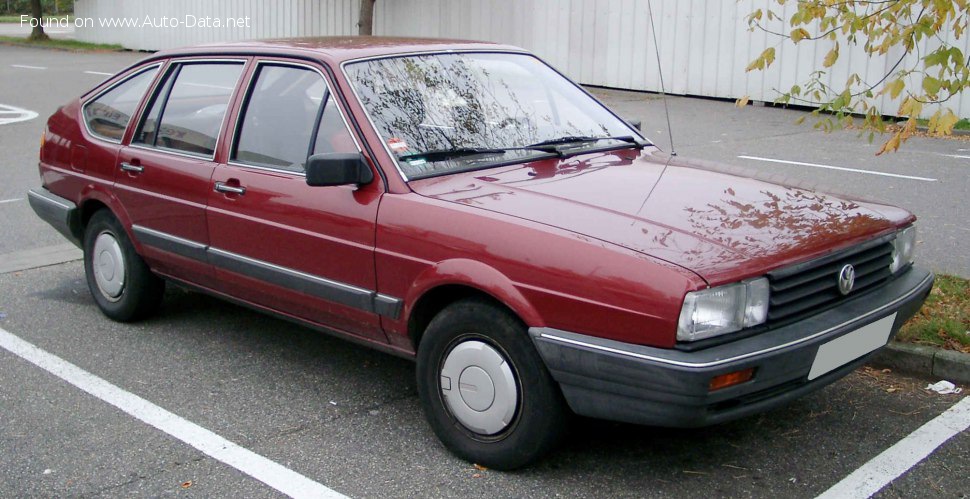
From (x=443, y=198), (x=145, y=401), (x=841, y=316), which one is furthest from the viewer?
(x=145, y=401)

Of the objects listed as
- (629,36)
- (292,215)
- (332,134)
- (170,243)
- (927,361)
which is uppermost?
(629,36)

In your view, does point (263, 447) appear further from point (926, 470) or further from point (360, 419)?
point (926, 470)

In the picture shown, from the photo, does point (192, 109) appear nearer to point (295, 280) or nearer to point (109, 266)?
point (109, 266)

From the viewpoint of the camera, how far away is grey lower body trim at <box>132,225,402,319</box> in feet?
13.5

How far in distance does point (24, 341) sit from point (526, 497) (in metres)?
3.20

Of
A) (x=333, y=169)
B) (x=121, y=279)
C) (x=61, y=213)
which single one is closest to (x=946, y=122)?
(x=333, y=169)

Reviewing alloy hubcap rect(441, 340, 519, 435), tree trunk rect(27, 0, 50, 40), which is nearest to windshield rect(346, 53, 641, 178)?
alloy hubcap rect(441, 340, 519, 435)

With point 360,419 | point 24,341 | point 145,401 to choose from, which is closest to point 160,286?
point 24,341

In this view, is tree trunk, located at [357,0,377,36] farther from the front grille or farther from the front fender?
the front grille

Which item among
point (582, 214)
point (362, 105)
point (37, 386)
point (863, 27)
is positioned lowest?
point (37, 386)

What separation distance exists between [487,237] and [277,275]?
126cm

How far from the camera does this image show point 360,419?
441cm

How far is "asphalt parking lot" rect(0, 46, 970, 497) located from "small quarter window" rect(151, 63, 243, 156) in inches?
42.3

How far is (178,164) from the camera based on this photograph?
508cm
